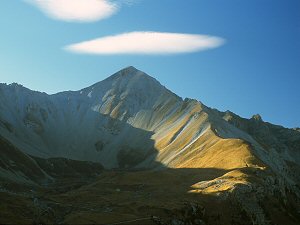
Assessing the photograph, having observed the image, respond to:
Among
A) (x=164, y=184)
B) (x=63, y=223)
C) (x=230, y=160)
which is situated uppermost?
(x=230, y=160)

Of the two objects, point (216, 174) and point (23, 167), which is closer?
point (216, 174)

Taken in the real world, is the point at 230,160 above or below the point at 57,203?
above

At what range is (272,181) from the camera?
145 meters

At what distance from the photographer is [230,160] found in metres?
168

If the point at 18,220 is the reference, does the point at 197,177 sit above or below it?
above

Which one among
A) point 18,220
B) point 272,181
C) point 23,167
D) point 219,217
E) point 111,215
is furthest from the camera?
point 23,167

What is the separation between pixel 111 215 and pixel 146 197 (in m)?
28.1

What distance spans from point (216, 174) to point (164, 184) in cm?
1894

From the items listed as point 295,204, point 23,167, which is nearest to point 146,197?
point 295,204

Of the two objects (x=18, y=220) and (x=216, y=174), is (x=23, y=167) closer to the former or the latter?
(x=216, y=174)

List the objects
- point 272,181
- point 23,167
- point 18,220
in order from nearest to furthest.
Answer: point 18,220 → point 272,181 → point 23,167

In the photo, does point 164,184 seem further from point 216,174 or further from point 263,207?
point 263,207

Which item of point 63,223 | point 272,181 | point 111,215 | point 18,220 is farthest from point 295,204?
point 18,220

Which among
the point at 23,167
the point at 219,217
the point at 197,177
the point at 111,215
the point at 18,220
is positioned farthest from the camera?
the point at 23,167
